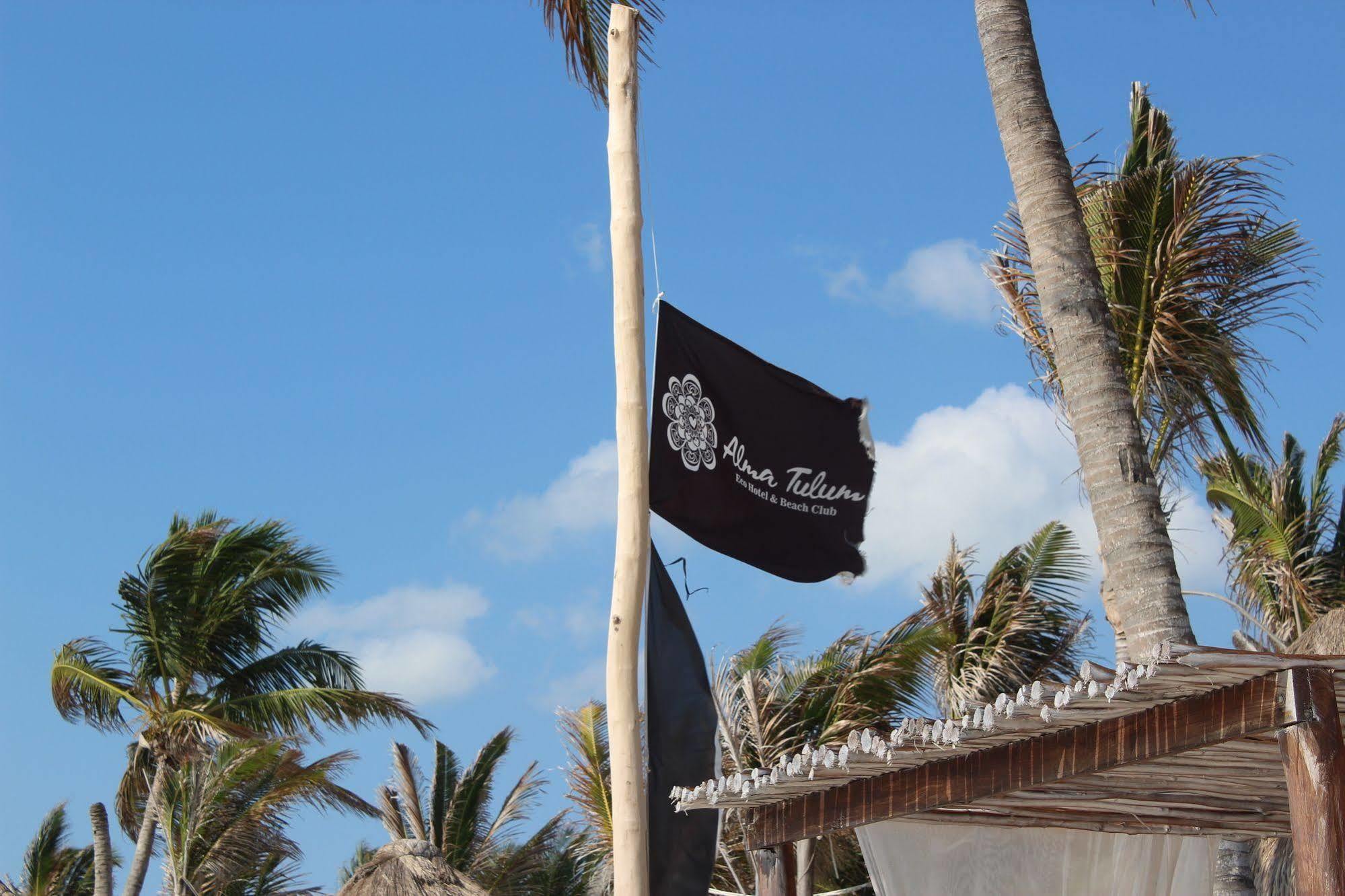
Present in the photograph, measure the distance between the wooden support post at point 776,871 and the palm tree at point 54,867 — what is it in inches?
919

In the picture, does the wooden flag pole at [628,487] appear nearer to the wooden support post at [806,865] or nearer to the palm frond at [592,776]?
the wooden support post at [806,865]

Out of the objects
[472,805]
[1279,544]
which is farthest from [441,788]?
[1279,544]

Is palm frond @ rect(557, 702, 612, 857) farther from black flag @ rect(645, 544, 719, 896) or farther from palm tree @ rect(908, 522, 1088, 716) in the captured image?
black flag @ rect(645, 544, 719, 896)

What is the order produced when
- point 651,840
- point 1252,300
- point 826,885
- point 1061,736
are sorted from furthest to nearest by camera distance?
1. point 826,885
2. point 1252,300
3. point 651,840
4. point 1061,736

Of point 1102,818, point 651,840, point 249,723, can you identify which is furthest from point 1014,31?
point 249,723

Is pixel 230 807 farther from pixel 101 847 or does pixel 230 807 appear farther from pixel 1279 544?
pixel 1279 544

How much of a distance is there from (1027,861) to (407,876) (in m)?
7.84

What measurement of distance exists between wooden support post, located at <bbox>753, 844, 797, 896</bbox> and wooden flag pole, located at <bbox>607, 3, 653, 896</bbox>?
2.53 feet

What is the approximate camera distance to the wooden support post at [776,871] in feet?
24.0

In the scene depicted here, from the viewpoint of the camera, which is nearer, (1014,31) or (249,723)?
(1014,31)

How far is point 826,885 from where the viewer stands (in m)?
20.9

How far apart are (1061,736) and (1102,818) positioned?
2.58 metres

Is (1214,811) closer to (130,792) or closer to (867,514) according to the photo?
(867,514)

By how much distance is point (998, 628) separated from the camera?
22.0 meters
